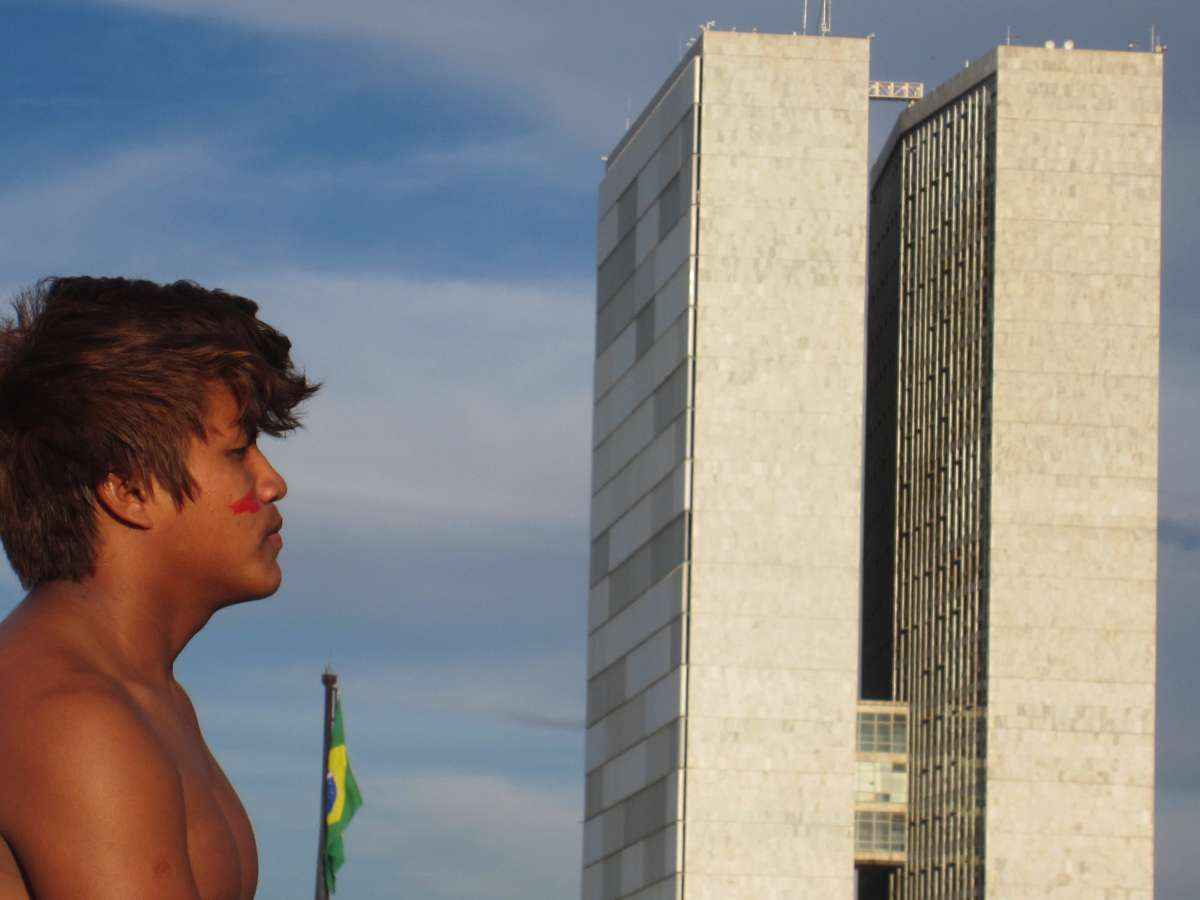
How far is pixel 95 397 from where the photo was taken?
308cm

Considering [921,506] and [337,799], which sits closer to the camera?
[337,799]

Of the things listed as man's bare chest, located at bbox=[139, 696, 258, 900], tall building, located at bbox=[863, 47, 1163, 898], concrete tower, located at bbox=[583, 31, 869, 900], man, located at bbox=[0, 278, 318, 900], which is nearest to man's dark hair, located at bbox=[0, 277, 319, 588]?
Answer: man, located at bbox=[0, 278, 318, 900]

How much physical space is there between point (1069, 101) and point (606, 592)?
39037 mm

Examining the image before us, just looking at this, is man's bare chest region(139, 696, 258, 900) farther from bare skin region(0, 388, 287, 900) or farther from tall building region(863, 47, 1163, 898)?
tall building region(863, 47, 1163, 898)

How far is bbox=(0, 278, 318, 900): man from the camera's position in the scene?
10.00 feet

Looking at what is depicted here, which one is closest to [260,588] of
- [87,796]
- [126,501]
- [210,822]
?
[126,501]

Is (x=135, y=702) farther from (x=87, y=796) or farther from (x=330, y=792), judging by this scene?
(x=330, y=792)

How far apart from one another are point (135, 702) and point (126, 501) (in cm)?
27

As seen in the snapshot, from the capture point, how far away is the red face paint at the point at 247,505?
319 cm

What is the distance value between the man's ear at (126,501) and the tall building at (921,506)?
117m

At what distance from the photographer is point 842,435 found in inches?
4828

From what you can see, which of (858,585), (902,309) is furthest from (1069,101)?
(858,585)

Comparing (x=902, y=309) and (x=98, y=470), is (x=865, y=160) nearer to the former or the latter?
(x=902, y=309)

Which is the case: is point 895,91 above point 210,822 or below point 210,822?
above
